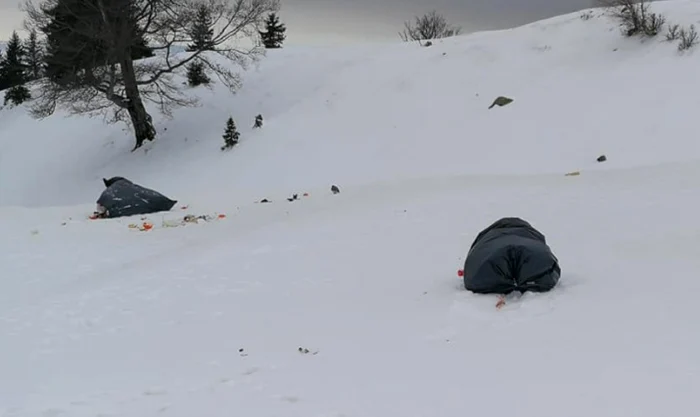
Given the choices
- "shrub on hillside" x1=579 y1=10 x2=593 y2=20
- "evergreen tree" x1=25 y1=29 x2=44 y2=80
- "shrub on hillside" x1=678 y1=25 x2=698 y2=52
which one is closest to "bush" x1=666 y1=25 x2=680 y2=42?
"shrub on hillside" x1=678 y1=25 x2=698 y2=52

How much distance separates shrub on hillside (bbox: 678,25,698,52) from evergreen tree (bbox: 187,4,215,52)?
13091 mm

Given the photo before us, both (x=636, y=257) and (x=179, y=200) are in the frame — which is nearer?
(x=636, y=257)

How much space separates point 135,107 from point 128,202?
8.11 m

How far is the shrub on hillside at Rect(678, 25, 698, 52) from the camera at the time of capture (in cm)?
1455

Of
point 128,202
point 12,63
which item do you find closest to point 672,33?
point 128,202

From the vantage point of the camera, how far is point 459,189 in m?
10.8

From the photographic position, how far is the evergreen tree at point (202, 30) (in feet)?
59.2

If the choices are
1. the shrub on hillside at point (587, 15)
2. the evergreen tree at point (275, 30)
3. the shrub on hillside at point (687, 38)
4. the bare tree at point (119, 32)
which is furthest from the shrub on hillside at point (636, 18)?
the evergreen tree at point (275, 30)

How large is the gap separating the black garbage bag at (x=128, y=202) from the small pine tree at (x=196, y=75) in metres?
10.3

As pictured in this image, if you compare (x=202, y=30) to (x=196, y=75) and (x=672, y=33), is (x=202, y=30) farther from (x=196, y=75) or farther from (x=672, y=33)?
(x=672, y=33)

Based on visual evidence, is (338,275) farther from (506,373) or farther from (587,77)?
(587,77)

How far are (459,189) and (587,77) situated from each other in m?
6.77

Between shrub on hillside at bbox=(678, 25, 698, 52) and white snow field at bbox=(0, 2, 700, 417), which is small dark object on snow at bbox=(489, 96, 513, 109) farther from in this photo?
shrub on hillside at bbox=(678, 25, 698, 52)

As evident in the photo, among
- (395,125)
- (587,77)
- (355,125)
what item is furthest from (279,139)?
(587,77)
